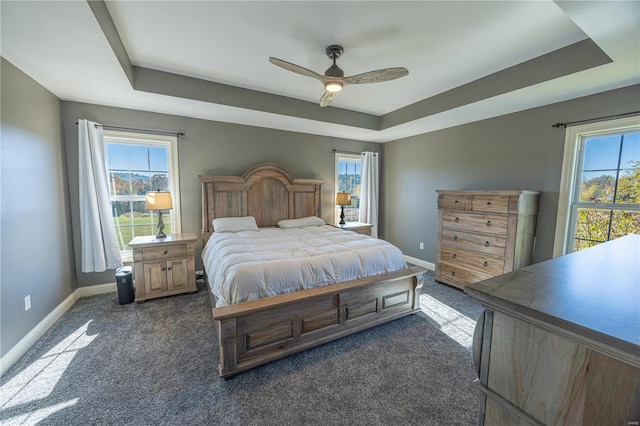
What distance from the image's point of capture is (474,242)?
10.9 ft

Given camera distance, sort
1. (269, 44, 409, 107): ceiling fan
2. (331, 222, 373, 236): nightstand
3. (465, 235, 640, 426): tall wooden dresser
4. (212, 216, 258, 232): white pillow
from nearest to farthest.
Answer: (465, 235, 640, 426): tall wooden dresser → (269, 44, 409, 107): ceiling fan → (212, 216, 258, 232): white pillow → (331, 222, 373, 236): nightstand

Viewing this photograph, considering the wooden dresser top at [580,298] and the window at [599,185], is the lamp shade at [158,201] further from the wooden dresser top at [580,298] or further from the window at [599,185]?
the window at [599,185]

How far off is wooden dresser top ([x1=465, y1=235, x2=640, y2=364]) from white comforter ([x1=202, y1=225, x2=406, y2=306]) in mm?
1554

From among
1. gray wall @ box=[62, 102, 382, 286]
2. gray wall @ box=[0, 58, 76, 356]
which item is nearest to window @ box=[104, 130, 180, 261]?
gray wall @ box=[62, 102, 382, 286]

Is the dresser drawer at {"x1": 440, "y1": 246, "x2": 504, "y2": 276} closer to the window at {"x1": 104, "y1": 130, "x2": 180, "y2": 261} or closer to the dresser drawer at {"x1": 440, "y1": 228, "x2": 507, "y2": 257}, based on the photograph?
the dresser drawer at {"x1": 440, "y1": 228, "x2": 507, "y2": 257}

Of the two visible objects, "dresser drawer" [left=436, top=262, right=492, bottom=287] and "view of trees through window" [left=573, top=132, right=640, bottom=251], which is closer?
"view of trees through window" [left=573, top=132, right=640, bottom=251]

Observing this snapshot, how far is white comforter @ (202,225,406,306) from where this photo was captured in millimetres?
2012

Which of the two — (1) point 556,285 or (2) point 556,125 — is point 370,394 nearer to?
(1) point 556,285

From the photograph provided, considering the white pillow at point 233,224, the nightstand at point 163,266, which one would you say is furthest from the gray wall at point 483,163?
the nightstand at point 163,266

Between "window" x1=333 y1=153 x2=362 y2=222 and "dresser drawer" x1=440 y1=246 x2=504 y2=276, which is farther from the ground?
"window" x1=333 y1=153 x2=362 y2=222

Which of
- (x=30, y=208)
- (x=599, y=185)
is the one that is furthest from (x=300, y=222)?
(x=599, y=185)

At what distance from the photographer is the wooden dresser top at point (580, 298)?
567 millimetres

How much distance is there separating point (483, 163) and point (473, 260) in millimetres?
1449

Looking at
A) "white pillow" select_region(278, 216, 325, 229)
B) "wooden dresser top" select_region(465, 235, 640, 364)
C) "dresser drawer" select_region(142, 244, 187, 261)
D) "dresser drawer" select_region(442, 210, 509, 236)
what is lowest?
"dresser drawer" select_region(142, 244, 187, 261)
